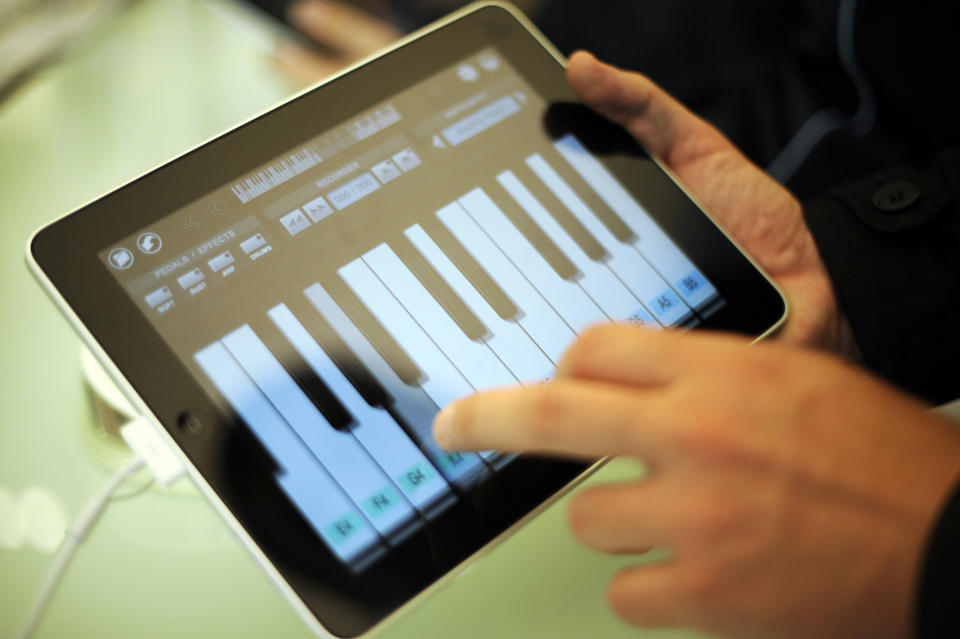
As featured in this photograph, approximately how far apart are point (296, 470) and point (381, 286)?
0.13 metres

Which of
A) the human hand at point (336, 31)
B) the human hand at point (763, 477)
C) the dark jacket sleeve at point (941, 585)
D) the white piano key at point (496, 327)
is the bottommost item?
the dark jacket sleeve at point (941, 585)

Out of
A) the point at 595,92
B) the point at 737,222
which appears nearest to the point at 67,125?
the point at 595,92

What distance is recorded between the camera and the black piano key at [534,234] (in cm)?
55

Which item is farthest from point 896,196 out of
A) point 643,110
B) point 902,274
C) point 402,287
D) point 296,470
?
point 296,470

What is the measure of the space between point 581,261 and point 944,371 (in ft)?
1.17

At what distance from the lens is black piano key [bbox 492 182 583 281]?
1.79 feet

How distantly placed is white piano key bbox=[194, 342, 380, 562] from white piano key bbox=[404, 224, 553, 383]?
0.14m

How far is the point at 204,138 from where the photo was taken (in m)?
0.72

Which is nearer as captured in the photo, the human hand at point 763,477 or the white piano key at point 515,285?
the human hand at point 763,477

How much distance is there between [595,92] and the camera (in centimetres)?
60

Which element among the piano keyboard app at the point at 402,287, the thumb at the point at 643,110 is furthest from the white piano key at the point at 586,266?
the thumb at the point at 643,110

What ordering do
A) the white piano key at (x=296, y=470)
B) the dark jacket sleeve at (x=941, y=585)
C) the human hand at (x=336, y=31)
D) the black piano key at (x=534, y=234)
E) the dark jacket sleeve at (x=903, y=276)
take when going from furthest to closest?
1. the human hand at (x=336, y=31)
2. the dark jacket sleeve at (x=903, y=276)
3. the black piano key at (x=534, y=234)
4. the white piano key at (x=296, y=470)
5. the dark jacket sleeve at (x=941, y=585)

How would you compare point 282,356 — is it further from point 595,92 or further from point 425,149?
point 595,92

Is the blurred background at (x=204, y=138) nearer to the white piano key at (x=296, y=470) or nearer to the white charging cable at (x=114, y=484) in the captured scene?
the white charging cable at (x=114, y=484)
